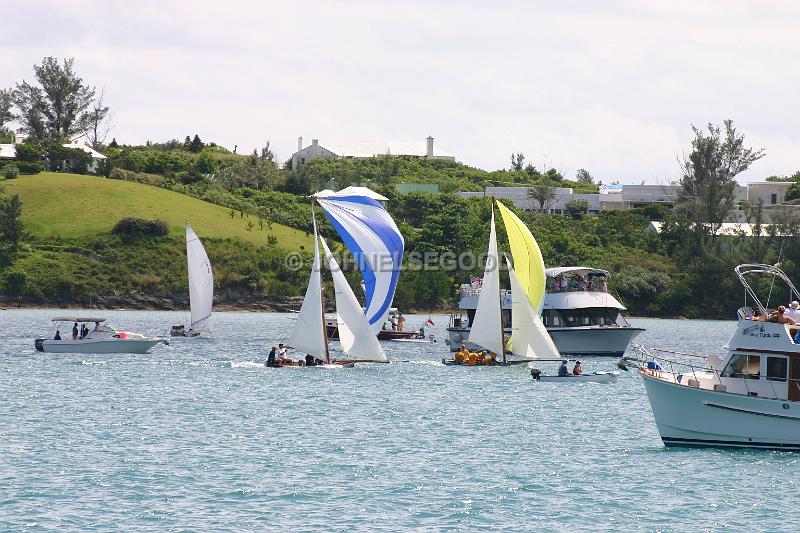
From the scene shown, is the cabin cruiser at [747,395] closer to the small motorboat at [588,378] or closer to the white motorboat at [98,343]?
the small motorboat at [588,378]

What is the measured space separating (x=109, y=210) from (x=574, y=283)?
78080 millimetres

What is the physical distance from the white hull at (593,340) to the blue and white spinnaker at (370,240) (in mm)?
8111

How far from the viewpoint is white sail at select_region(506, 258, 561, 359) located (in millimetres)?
64688

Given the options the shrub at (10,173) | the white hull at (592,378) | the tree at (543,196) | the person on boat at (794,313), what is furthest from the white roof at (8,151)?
the person on boat at (794,313)

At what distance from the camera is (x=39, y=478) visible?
1353 inches

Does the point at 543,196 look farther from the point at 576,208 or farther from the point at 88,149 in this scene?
the point at 88,149

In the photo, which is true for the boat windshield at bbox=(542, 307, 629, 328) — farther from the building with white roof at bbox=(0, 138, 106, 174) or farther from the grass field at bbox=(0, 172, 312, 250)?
the building with white roof at bbox=(0, 138, 106, 174)

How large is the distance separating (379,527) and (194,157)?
158 metres

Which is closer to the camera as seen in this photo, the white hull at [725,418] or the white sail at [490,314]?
the white hull at [725,418]

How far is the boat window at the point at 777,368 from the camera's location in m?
37.6

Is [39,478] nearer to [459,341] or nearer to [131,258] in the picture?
[459,341]

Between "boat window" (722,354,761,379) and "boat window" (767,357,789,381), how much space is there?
1.10ft

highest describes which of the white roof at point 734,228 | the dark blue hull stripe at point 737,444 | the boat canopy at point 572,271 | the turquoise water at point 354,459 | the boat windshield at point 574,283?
the white roof at point 734,228

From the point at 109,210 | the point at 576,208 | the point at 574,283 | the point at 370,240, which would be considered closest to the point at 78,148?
the point at 109,210
